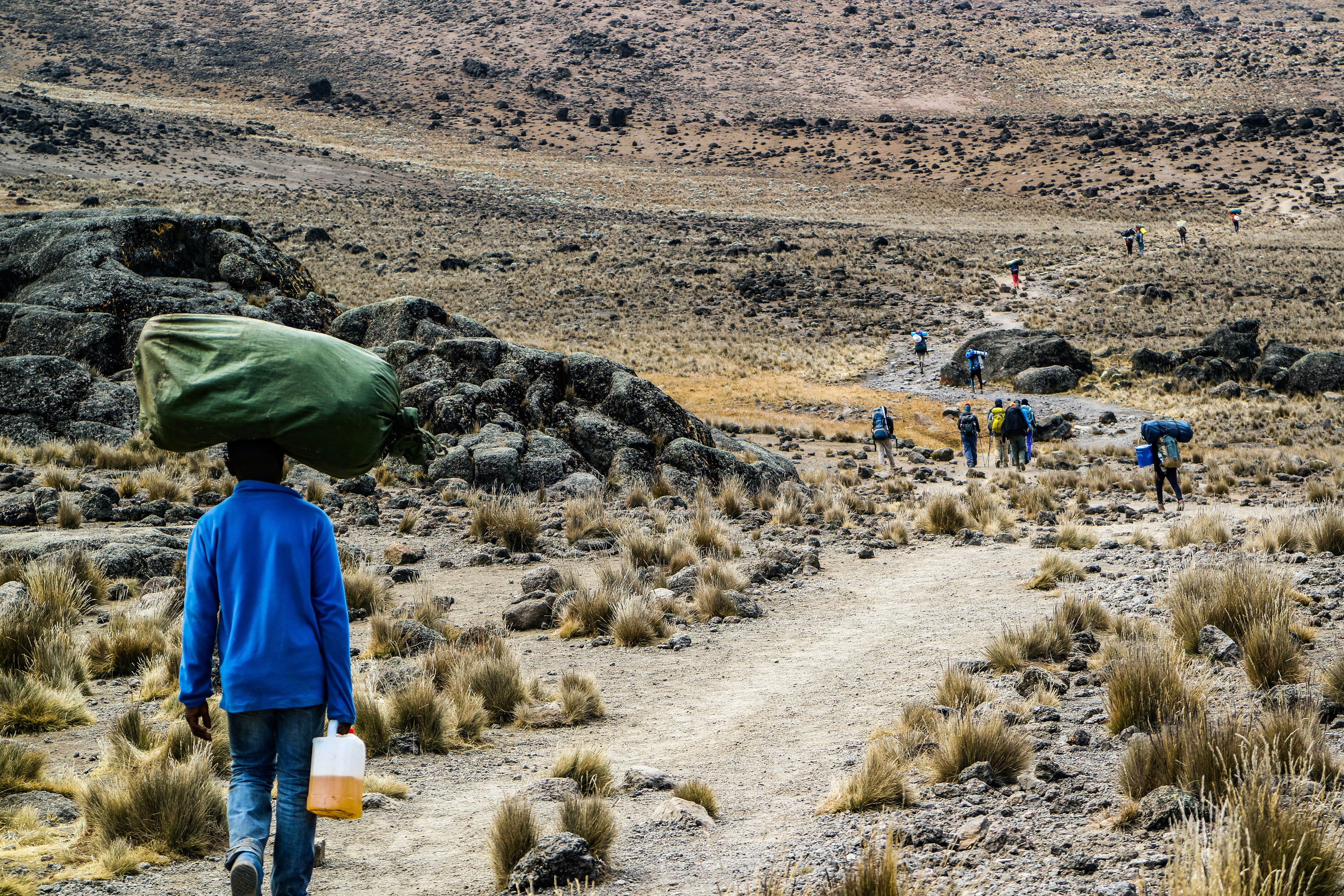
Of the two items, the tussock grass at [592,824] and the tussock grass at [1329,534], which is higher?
the tussock grass at [592,824]

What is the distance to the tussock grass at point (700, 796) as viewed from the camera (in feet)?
17.3

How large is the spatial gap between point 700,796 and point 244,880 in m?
2.71

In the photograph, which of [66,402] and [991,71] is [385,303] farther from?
[991,71]

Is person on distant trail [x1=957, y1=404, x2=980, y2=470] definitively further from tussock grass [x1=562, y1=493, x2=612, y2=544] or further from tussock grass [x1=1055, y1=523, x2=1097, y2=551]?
tussock grass [x1=562, y1=493, x2=612, y2=544]

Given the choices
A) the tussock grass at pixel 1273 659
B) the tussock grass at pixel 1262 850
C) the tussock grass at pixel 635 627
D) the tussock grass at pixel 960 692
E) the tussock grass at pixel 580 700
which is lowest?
the tussock grass at pixel 635 627

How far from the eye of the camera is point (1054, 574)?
11.3 m

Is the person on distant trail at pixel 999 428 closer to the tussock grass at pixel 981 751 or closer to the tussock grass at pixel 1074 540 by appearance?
the tussock grass at pixel 1074 540

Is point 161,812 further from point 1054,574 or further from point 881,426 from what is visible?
point 881,426

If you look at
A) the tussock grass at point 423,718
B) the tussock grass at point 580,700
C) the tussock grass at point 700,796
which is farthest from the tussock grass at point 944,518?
the tussock grass at point 700,796

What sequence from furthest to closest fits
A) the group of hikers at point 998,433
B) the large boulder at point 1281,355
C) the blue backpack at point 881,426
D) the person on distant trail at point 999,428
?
the large boulder at point 1281,355 → the person on distant trail at point 999,428 → the group of hikers at point 998,433 → the blue backpack at point 881,426

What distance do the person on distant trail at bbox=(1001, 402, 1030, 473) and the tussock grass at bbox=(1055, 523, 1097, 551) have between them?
32.2 feet

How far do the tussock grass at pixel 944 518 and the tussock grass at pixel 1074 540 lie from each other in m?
2.00

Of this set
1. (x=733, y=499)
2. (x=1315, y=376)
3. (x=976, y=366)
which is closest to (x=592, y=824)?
(x=733, y=499)

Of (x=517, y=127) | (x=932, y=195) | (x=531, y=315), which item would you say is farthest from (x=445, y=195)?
(x=932, y=195)
